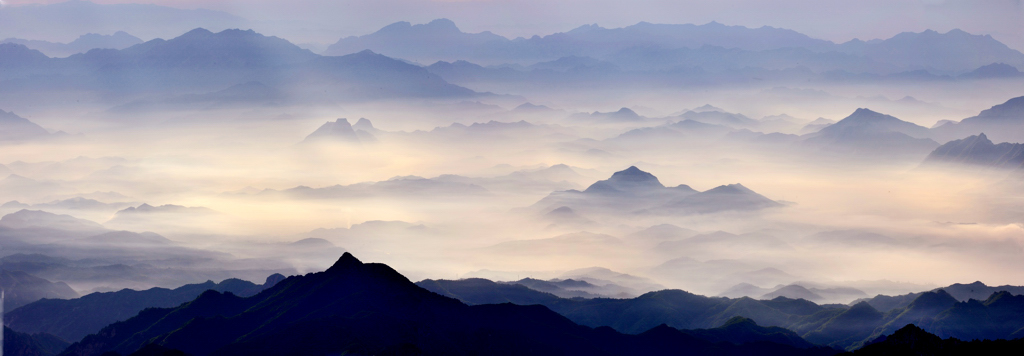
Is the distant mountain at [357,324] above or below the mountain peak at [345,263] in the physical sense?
below

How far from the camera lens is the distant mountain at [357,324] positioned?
152 m

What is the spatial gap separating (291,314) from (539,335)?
47562 millimetres

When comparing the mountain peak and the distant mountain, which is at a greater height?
the mountain peak

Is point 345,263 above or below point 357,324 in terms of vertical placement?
above

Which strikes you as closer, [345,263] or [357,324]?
[357,324]

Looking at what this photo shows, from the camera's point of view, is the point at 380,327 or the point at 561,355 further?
the point at 561,355

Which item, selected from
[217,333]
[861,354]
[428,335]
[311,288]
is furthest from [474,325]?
[861,354]

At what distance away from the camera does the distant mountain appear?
498ft

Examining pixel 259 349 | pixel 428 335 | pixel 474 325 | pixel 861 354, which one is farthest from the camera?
pixel 474 325

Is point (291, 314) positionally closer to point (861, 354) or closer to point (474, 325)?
point (474, 325)

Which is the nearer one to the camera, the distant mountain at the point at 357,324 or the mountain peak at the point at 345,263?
the distant mountain at the point at 357,324

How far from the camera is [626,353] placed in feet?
650

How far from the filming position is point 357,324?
510ft

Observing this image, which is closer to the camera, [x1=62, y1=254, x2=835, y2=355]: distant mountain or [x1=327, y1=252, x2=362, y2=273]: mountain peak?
[x1=62, y1=254, x2=835, y2=355]: distant mountain
